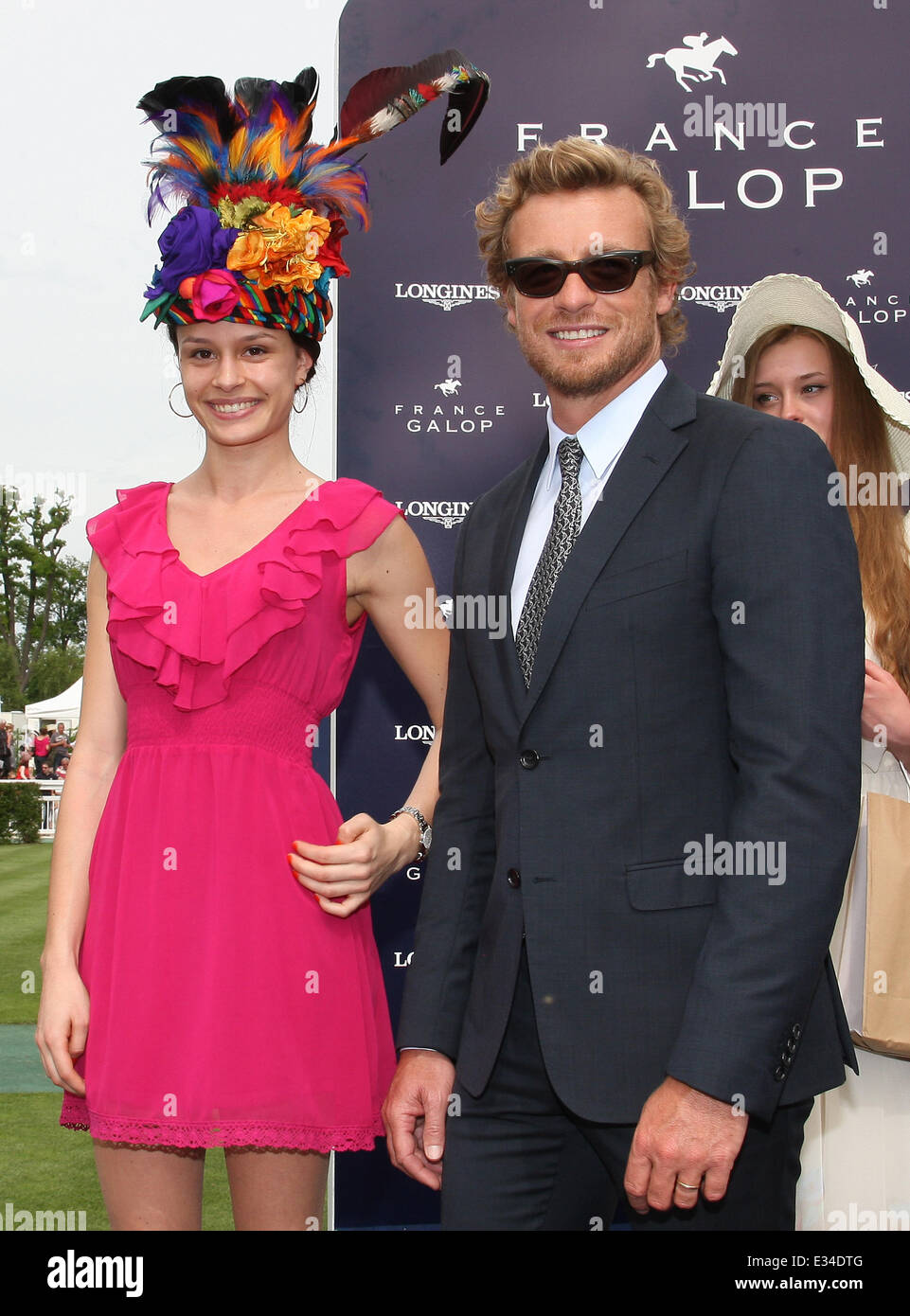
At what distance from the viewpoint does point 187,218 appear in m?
2.39

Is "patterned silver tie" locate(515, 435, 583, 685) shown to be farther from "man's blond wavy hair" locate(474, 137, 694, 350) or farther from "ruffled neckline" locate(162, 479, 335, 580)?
"ruffled neckline" locate(162, 479, 335, 580)

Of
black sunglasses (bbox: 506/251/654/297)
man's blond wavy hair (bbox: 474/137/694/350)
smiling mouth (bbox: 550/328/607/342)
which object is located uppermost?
man's blond wavy hair (bbox: 474/137/694/350)

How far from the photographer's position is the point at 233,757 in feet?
7.48

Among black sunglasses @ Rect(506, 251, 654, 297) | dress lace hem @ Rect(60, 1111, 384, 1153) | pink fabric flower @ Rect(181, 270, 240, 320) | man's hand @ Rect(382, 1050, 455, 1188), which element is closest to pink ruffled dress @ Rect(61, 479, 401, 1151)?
dress lace hem @ Rect(60, 1111, 384, 1153)

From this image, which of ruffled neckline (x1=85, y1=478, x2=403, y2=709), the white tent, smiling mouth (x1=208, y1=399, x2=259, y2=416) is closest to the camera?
ruffled neckline (x1=85, y1=478, x2=403, y2=709)

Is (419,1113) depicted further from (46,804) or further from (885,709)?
(46,804)

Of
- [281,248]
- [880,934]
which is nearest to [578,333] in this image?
[281,248]

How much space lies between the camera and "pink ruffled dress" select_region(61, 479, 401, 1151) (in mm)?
2123

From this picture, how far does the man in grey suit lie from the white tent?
4.37 meters

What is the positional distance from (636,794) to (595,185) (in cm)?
97

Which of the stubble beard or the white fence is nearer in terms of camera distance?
the stubble beard
